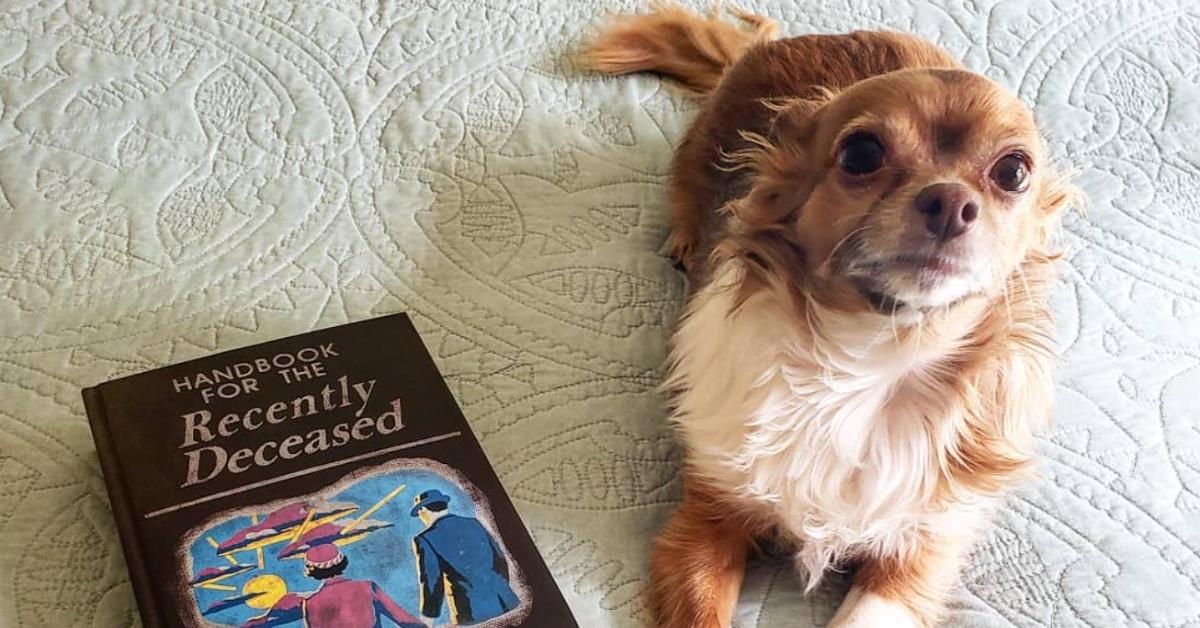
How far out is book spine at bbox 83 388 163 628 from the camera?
3.08ft

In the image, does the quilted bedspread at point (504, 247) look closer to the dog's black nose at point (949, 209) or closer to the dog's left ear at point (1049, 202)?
the dog's left ear at point (1049, 202)

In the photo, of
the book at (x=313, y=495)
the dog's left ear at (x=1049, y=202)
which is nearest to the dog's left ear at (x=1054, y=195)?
the dog's left ear at (x=1049, y=202)

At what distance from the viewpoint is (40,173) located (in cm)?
143

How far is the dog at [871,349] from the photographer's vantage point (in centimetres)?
91

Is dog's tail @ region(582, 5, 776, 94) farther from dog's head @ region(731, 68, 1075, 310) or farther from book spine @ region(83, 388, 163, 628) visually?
book spine @ region(83, 388, 163, 628)

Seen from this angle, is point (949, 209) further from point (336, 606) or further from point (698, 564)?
point (336, 606)

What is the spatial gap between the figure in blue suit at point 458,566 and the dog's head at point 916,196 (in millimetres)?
348

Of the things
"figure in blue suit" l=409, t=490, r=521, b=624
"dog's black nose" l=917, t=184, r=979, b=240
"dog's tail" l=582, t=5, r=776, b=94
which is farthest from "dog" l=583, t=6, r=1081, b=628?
"dog's tail" l=582, t=5, r=776, b=94

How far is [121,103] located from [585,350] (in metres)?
0.74

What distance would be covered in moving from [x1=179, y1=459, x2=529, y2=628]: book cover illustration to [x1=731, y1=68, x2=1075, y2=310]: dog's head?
36cm

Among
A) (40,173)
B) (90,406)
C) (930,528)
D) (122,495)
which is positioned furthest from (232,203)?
(930,528)

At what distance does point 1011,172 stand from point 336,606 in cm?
64

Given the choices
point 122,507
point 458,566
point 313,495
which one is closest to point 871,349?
point 458,566

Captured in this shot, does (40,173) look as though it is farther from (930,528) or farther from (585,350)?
(930,528)
